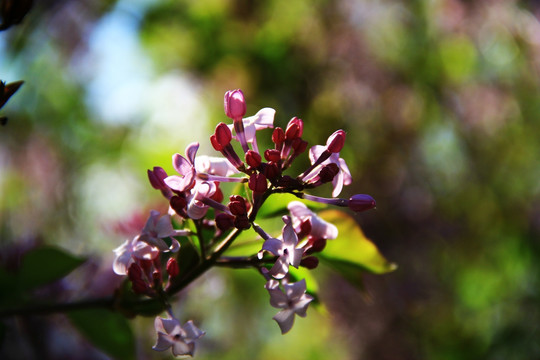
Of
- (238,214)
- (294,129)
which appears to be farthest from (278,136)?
(238,214)

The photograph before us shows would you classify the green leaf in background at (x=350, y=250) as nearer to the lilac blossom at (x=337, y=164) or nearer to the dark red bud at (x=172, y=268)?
the lilac blossom at (x=337, y=164)

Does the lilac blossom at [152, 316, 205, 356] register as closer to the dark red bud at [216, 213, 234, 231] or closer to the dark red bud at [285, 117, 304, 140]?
the dark red bud at [216, 213, 234, 231]

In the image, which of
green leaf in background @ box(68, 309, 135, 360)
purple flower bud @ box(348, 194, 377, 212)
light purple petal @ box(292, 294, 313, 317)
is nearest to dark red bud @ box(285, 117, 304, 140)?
purple flower bud @ box(348, 194, 377, 212)

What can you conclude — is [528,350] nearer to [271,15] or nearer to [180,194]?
[180,194]

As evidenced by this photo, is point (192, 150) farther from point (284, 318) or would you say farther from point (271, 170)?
point (284, 318)

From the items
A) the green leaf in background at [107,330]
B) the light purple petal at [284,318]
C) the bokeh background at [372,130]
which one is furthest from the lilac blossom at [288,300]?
the bokeh background at [372,130]

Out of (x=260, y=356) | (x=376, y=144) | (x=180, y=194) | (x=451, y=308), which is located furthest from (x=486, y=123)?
(x=180, y=194)

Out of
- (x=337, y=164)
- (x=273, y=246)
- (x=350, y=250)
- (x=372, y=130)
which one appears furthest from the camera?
(x=372, y=130)
